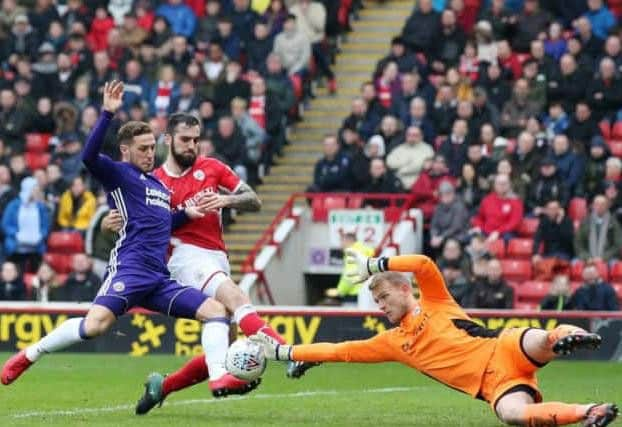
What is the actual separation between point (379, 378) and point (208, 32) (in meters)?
11.6

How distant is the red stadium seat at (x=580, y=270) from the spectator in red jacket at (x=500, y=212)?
100cm

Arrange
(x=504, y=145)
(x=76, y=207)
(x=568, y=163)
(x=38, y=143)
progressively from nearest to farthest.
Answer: (x=568, y=163)
(x=504, y=145)
(x=76, y=207)
(x=38, y=143)

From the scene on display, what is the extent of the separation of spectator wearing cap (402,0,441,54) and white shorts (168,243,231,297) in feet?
42.3

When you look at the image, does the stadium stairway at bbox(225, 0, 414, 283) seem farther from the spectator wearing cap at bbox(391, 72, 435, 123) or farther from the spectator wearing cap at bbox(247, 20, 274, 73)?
the spectator wearing cap at bbox(391, 72, 435, 123)

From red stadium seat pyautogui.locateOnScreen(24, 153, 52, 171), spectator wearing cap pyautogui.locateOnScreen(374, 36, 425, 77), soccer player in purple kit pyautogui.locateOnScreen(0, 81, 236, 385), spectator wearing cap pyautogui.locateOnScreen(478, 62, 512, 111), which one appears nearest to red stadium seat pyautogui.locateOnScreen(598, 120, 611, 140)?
spectator wearing cap pyautogui.locateOnScreen(478, 62, 512, 111)

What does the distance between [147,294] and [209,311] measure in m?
0.47

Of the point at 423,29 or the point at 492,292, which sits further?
the point at 423,29

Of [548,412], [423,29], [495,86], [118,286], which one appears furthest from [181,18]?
[548,412]

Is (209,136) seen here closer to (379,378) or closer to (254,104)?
(254,104)

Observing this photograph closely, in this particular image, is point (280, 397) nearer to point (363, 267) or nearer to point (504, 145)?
point (363, 267)

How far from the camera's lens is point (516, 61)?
83.3 feet

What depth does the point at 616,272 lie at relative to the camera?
22625 mm

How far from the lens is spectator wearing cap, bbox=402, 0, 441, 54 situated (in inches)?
1031

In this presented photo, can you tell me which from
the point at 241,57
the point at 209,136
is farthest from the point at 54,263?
the point at 241,57
